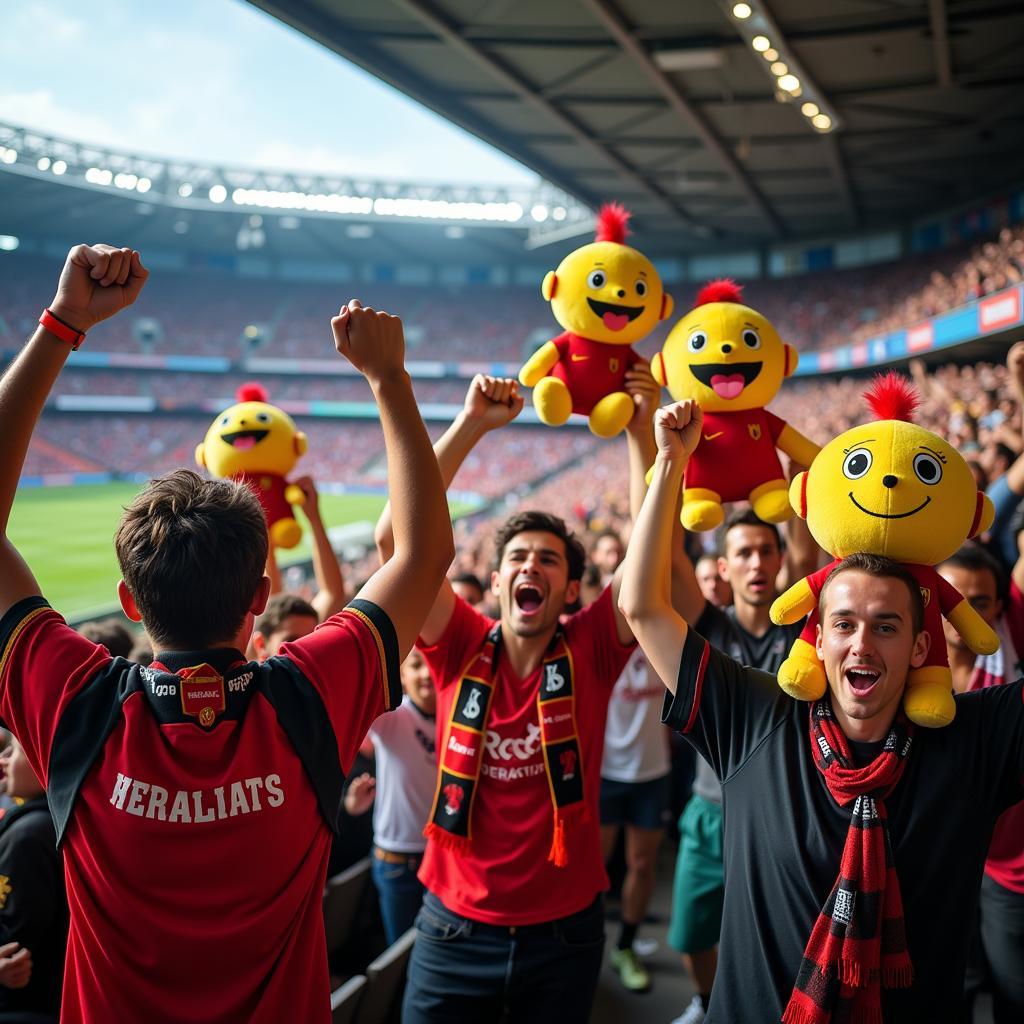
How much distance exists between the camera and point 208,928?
1.29 m

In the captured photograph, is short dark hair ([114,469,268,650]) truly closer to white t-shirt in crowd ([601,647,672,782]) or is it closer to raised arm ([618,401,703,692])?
raised arm ([618,401,703,692])

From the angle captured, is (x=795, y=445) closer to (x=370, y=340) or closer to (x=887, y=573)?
(x=887, y=573)

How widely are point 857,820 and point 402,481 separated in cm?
109

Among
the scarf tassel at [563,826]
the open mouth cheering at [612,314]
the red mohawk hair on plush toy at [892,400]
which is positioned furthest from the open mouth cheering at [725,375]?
the scarf tassel at [563,826]

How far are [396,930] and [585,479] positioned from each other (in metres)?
22.2

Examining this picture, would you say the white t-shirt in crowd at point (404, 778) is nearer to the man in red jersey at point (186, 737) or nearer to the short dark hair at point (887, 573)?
the man in red jersey at point (186, 737)

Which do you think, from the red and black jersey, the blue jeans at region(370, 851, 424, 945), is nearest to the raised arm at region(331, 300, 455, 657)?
the red and black jersey

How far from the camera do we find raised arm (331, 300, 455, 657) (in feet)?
5.02

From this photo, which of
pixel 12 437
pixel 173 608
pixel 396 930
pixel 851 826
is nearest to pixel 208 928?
pixel 173 608

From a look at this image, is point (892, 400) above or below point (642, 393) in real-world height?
below

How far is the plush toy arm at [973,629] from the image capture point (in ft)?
5.80

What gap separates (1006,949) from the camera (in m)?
2.45

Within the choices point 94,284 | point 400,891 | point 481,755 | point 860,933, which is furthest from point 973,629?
point 400,891

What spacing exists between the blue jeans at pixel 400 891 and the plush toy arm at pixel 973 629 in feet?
6.95
